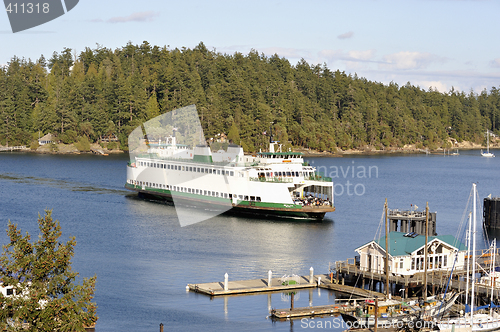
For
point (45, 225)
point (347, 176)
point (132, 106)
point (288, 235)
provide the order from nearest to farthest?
1. point (45, 225)
2. point (288, 235)
3. point (347, 176)
4. point (132, 106)

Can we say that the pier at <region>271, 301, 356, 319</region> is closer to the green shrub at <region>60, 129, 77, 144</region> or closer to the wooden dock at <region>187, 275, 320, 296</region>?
the wooden dock at <region>187, 275, 320, 296</region>

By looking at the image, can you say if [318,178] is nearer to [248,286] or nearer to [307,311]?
[248,286]

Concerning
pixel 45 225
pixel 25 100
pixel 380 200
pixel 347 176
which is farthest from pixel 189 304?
pixel 25 100

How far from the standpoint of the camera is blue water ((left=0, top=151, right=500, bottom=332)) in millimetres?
36281

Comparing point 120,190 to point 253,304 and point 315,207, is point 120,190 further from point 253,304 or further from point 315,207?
point 253,304

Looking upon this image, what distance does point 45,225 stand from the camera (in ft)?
79.8

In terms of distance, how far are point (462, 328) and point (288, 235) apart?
2652cm

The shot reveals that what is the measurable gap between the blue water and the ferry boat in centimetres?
194

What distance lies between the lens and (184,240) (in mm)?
55625

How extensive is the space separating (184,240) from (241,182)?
1363 centimetres

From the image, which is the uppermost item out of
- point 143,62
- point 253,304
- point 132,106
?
point 143,62

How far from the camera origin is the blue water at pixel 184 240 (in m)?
36.3

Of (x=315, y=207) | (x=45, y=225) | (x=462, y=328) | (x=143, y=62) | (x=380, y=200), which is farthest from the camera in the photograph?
(x=143, y=62)

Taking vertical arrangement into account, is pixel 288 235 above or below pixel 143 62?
below
